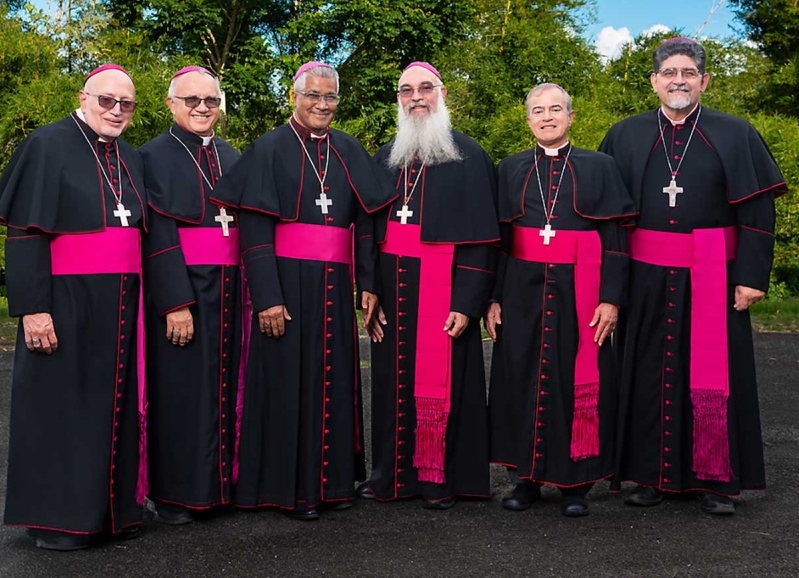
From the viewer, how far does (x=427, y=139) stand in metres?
4.64

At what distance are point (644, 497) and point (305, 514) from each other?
1676mm

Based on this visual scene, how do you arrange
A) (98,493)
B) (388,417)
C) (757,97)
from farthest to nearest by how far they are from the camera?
(757,97) < (388,417) < (98,493)

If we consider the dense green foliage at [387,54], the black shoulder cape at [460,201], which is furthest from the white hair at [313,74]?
the dense green foliage at [387,54]

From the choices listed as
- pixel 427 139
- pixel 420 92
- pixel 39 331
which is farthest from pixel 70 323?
pixel 420 92

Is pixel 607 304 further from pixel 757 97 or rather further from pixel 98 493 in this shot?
pixel 757 97

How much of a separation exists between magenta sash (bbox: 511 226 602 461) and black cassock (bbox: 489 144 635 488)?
0.09 feet

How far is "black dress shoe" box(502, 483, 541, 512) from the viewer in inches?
178

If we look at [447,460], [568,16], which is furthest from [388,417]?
[568,16]

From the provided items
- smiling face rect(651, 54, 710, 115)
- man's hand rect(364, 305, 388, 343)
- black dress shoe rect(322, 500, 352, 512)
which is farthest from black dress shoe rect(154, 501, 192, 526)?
smiling face rect(651, 54, 710, 115)

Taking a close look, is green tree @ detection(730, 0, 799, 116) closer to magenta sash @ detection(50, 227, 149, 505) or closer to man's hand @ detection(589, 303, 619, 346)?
man's hand @ detection(589, 303, 619, 346)

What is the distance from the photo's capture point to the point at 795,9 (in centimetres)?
1491

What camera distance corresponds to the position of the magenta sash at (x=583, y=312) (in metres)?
4.47

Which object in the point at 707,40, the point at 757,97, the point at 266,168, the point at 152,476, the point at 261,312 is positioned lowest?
the point at 152,476

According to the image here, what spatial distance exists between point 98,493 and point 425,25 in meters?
12.3
